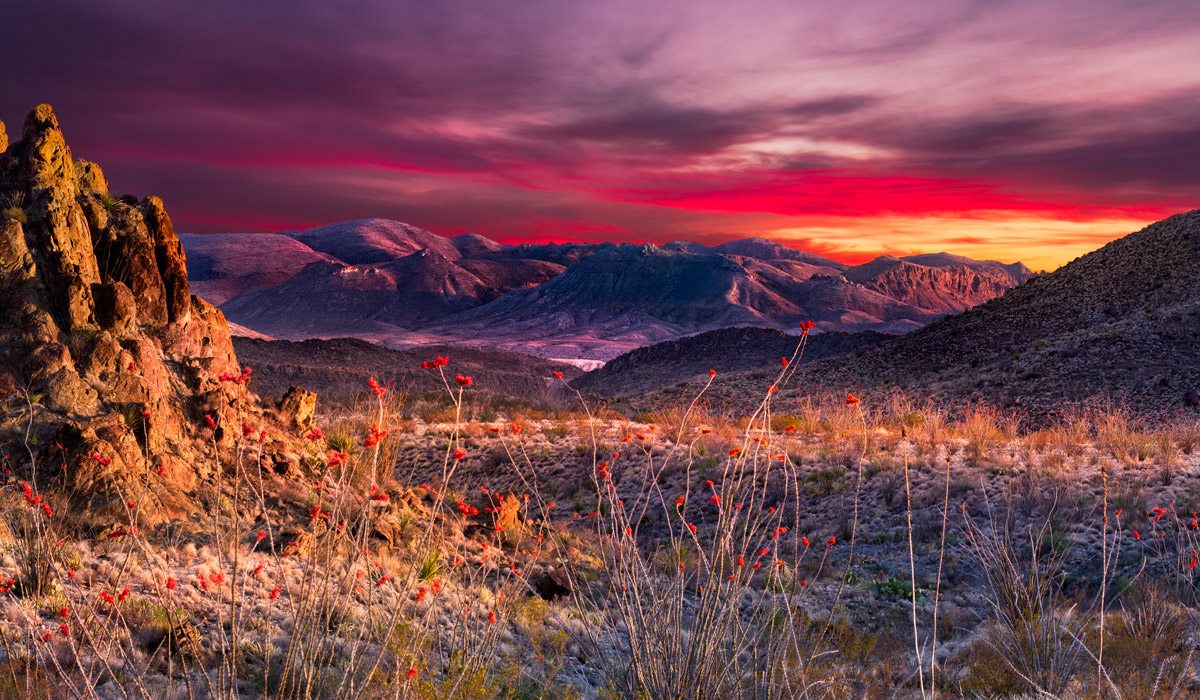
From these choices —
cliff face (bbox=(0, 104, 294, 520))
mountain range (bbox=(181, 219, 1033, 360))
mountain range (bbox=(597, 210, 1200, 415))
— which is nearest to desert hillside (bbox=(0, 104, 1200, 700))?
cliff face (bbox=(0, 104, 294, 520))

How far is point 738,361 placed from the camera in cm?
5409

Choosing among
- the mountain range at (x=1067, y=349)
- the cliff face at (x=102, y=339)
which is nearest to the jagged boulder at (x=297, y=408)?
the cliff face at (x=102, y=339)

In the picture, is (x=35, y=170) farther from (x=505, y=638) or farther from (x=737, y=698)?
(x=737, y=698)

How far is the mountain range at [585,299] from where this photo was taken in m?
117

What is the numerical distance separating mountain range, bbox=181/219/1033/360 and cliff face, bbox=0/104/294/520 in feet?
292

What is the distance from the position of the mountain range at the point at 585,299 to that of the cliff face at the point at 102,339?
8885 cm

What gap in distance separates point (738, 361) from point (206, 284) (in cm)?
14001

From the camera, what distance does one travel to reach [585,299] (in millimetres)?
133625

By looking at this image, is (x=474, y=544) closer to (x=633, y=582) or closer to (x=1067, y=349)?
(x=633, y=582)

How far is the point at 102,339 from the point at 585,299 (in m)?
127

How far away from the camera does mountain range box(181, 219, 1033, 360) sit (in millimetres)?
117062

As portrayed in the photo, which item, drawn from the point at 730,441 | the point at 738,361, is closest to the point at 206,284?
the point at 738,361

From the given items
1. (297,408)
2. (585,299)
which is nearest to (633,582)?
(297,408)

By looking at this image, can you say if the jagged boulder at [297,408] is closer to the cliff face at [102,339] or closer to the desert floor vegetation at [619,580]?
the cliff face at [102,339]
